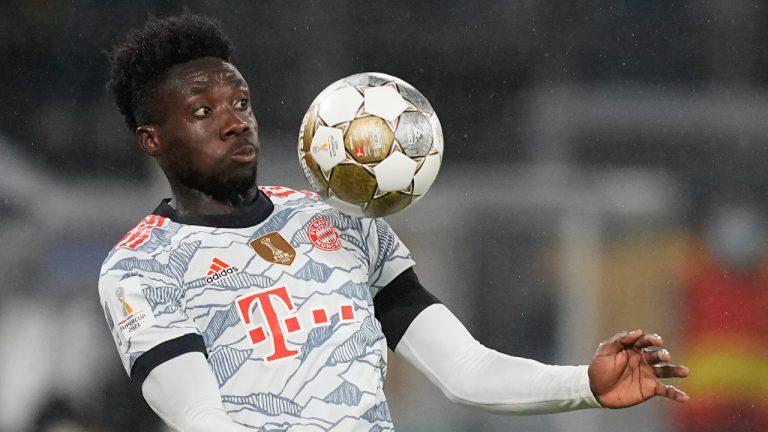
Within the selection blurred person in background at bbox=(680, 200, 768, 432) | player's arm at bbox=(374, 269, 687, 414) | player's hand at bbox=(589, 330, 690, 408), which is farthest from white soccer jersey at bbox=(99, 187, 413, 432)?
blurred person in background at bbox=(680, 200, 768, 432)

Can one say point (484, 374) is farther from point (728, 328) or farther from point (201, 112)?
point (728, 328)

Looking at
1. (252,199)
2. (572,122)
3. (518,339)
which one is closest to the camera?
(252,199)

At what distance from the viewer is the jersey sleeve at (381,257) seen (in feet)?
7.98

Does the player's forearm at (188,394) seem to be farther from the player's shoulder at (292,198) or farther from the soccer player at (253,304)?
the player's shoulder at (292,198)

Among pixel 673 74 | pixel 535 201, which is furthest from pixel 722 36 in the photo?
pixel 535 201

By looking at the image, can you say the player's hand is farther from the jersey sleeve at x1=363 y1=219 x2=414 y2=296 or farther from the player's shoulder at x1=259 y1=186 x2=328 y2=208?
the player's shoulder at x1=259 y1=186 x2=328 y2=208

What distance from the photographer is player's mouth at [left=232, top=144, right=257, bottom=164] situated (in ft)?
7.66

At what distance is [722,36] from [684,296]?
1.10 meters

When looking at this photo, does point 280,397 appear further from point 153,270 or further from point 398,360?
point 398,360

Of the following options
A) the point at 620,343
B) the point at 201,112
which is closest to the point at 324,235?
the point at 201,112

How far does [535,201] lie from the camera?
14.4 feet

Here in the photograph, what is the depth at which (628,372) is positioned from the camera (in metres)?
2.16

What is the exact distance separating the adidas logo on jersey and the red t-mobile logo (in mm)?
58

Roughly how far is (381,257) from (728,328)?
2.26m
